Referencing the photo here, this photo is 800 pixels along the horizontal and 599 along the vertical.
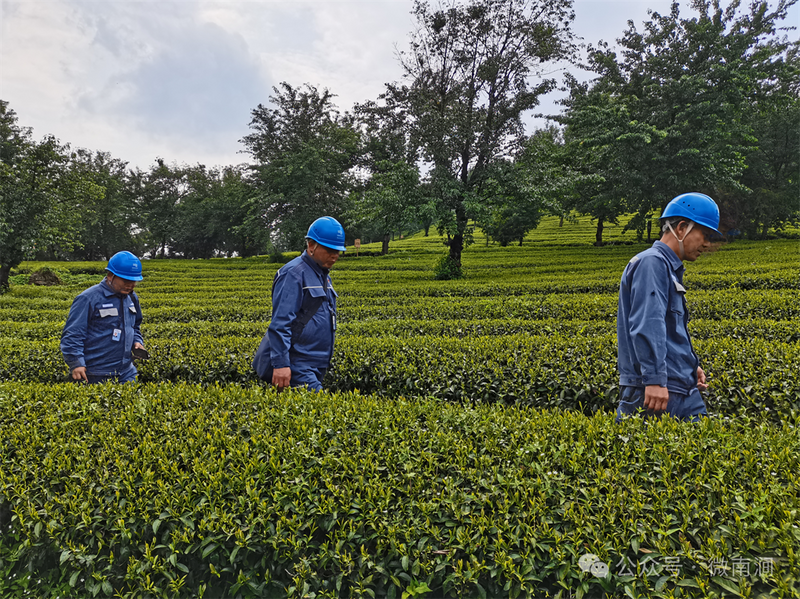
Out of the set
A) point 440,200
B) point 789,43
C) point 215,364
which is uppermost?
point 789,43

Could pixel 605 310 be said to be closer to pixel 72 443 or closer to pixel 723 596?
pixel 723 596

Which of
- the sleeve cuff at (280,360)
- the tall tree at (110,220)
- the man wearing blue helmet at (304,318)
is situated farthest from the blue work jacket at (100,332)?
the tall tree at (110,220)

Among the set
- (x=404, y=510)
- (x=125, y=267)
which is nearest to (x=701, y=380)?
(x=404, y=510)

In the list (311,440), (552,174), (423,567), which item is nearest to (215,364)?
(311,440)

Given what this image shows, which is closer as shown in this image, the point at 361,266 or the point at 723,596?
the point at 723,596

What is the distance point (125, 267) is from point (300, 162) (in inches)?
1121

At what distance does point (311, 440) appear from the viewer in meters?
2.60

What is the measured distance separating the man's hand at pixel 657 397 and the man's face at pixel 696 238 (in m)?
0.98

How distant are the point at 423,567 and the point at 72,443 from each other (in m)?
2.48

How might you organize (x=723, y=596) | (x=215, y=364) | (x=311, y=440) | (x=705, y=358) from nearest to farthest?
1. (x=723, y=596)
2. (x=311, y=440)
3. (x=705, y=358)
4. (x=215, y=364)

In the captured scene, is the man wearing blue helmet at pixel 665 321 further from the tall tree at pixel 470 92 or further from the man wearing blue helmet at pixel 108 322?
the tall tree at pixel 470 92

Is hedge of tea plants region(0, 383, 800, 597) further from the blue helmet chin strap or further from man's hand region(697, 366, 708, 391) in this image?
the blue helmet chin strap

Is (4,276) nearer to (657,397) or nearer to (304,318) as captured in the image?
(304,318)

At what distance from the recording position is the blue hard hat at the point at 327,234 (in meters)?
3.84
